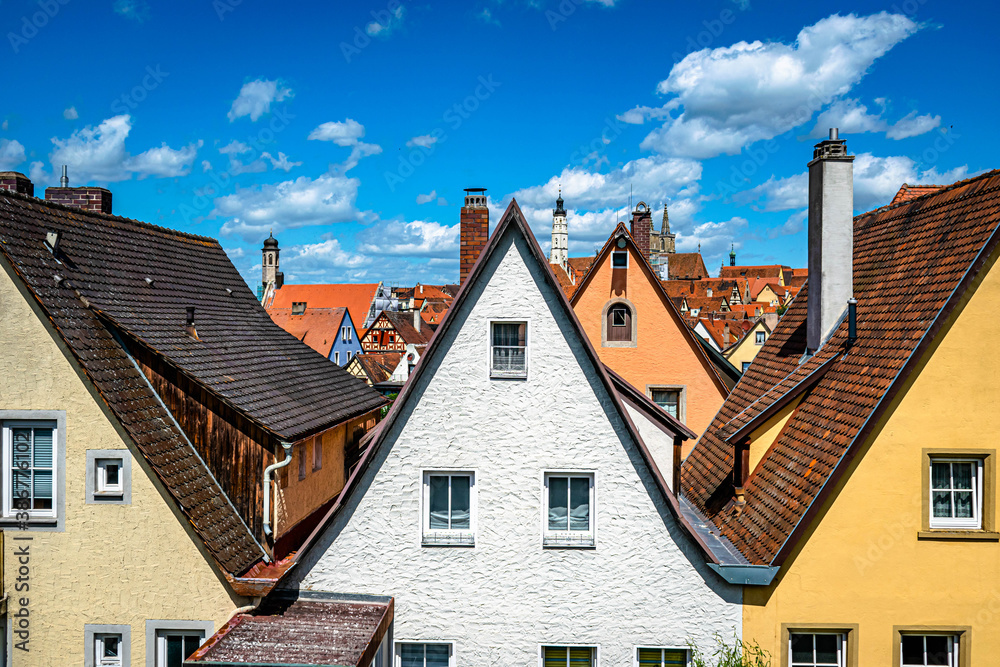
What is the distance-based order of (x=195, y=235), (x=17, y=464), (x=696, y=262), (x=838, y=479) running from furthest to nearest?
1. (x=696, y=262)
2. (x=195, y=235)
3. (x=17, y=464)
4. (x=838, y=479)

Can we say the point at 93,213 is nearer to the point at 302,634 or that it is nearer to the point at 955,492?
the point at 302,634

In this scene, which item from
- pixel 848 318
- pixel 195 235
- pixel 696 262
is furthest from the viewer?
pixel 696 262

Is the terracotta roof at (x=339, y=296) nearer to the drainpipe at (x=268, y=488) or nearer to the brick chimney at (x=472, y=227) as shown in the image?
the brick chimney at (x=472, y=227)

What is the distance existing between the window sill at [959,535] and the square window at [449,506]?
6646mm

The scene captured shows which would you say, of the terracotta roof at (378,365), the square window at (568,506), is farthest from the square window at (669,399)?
the terracotta roof at (378,365)

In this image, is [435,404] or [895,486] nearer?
[895,486]

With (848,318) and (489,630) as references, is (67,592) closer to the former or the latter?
(489,630)

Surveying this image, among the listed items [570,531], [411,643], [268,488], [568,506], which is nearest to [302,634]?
[411,643]

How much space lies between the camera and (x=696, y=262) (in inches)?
6407

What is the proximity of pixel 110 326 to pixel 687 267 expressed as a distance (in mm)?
159887

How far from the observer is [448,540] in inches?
448

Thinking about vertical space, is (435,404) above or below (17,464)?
above

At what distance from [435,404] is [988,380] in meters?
8.21

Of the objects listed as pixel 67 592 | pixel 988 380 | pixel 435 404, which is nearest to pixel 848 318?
pixel 988 380
